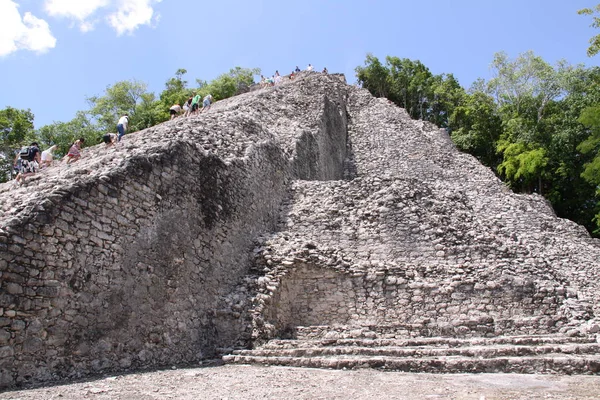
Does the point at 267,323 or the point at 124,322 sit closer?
the point at 124,322

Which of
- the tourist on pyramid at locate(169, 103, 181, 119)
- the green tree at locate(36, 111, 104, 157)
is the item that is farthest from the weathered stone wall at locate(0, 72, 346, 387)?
the green tree at locate(36, 111, 104, 157)

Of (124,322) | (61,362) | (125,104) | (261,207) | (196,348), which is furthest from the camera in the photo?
(125,104)

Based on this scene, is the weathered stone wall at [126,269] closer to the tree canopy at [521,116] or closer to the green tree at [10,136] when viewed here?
the tree canopy at [521,116]

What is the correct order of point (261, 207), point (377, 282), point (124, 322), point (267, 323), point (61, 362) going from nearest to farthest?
point (61, 362), point (124, 322), point (267, 323), point (377, 282), point (261, 207)

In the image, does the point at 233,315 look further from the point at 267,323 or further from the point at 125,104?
the point at 125,104

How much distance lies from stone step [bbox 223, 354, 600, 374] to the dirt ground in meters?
0.20

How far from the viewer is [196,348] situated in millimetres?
7301

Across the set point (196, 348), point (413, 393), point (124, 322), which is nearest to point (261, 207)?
point (196, 348)

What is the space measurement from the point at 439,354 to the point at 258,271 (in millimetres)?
3982

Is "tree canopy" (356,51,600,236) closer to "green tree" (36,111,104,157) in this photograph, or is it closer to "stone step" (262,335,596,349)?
"stone step" (262,335,596,349)

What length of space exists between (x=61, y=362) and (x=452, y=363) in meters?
4.78

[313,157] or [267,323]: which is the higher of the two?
[313,157]

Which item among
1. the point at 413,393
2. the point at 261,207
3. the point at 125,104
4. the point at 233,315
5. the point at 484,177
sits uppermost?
the point at 125,104

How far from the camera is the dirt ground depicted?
4.57m
